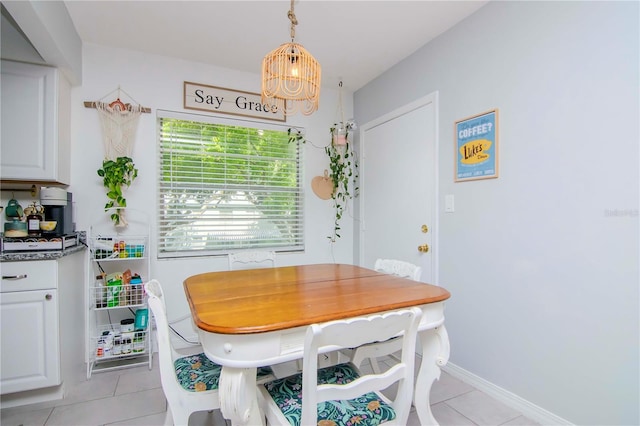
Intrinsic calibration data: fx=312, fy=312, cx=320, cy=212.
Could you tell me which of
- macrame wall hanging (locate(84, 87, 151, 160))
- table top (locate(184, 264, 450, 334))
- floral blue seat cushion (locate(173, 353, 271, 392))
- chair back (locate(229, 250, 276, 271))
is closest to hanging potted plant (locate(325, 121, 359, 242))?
chair back (locate(229, 250, 276, 271))

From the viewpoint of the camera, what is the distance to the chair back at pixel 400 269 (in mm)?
1928

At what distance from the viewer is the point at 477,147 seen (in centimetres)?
211

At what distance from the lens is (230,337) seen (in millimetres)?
1042

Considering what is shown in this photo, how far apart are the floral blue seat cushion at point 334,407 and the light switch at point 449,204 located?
1483mm

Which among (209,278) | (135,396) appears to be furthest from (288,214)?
(135,396)

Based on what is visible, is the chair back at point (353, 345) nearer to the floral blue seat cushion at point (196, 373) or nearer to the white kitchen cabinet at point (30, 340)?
the floral blue seat cushion at point (196, 373)

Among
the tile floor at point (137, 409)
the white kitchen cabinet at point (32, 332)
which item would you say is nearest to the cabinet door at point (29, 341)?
the white kitchen cabinet at point (32, 332)

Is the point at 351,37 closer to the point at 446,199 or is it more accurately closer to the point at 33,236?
the point at 446,199

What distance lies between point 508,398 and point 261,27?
300 cm

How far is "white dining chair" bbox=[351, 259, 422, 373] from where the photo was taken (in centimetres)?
161

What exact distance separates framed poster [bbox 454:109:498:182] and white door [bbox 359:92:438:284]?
0.73 feet

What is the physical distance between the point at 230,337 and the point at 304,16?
2.12m

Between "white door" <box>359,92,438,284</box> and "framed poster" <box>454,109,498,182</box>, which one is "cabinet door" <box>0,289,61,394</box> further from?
"framed poster" <box>454,109,498,182</box>

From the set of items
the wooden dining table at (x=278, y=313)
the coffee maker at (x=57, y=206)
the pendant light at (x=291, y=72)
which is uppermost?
the pendant light at (x=291, y=72)
